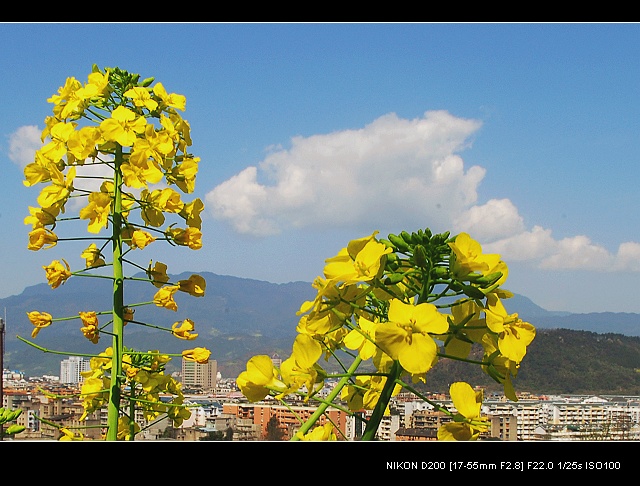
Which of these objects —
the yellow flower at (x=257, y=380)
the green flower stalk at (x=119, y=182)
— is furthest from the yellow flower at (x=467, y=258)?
the green flower stalk at (x=119, y=182)

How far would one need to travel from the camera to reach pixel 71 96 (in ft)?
9.37

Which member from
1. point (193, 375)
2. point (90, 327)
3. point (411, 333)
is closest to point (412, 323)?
point (411, 333)

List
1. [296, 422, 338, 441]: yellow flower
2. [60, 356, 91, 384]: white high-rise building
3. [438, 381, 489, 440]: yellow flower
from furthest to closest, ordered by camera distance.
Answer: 1. [60, 356, 91, 384]: white high-rise building
2. [296, 422, 338, 441]: yellow flower
3. [438, 381, 489, 440]: yellow flower

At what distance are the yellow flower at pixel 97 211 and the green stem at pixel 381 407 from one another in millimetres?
1692

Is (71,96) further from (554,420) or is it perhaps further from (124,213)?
(554,420)

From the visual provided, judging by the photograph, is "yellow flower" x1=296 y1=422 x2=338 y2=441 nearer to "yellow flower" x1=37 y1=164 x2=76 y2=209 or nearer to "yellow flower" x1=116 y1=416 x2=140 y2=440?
"yellow flower" x1=116 y1=416 x2=140 y2=440

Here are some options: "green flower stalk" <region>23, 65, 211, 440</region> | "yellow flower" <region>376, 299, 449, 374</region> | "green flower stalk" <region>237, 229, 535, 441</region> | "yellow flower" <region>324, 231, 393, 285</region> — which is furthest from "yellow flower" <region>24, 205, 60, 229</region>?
"yellow flower" <region>376, 299, 449, 374</region>

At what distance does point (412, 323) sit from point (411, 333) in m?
0.02

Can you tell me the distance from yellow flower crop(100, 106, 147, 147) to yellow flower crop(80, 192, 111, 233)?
0.24 m

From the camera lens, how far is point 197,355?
9.33ft

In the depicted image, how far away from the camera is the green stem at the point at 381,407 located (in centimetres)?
129

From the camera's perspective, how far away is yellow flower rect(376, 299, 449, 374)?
125 cm

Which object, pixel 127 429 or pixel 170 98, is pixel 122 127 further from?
pixel 127 429
